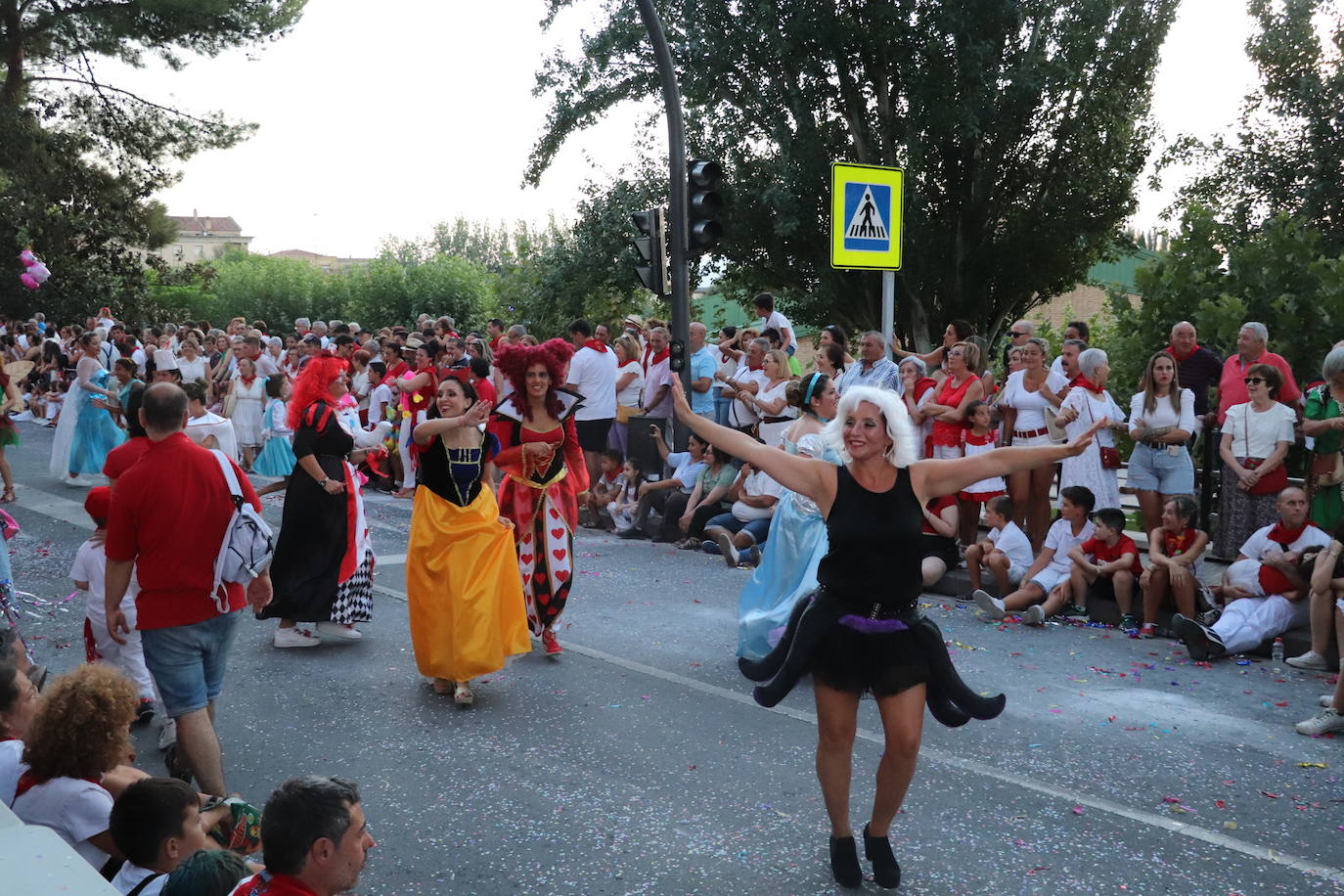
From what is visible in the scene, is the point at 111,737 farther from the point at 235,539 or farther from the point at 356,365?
the point at 356,365

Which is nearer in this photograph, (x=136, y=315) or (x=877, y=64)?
(x=877, y=64)

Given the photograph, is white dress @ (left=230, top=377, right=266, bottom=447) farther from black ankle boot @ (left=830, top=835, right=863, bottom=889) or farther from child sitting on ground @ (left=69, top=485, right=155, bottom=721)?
black ankle boot @ (left=830, top=835, right=863, bottom=889)

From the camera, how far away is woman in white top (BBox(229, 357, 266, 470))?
58.0ft

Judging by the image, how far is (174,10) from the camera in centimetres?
2884

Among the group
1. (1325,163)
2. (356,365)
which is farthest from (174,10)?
(1325,163)

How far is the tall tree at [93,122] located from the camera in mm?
29906

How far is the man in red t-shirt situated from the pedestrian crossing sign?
5.93 meters

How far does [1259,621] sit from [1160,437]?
6.86 ft

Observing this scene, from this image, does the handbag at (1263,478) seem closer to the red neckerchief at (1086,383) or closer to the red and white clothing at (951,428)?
the red neckerchief at (1086,383)

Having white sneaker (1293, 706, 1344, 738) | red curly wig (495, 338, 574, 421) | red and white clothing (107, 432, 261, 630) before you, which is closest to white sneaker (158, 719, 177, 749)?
red and white clothing (107, 432, 261, 630)

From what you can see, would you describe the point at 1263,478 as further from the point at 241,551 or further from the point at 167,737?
the point at 167,737

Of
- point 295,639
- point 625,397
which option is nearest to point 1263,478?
point 295,639

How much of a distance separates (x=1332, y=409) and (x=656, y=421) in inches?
274

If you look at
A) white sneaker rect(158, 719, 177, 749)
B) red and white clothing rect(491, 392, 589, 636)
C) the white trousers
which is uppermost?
red and white clothing rect(491, 392, 589, 636)
